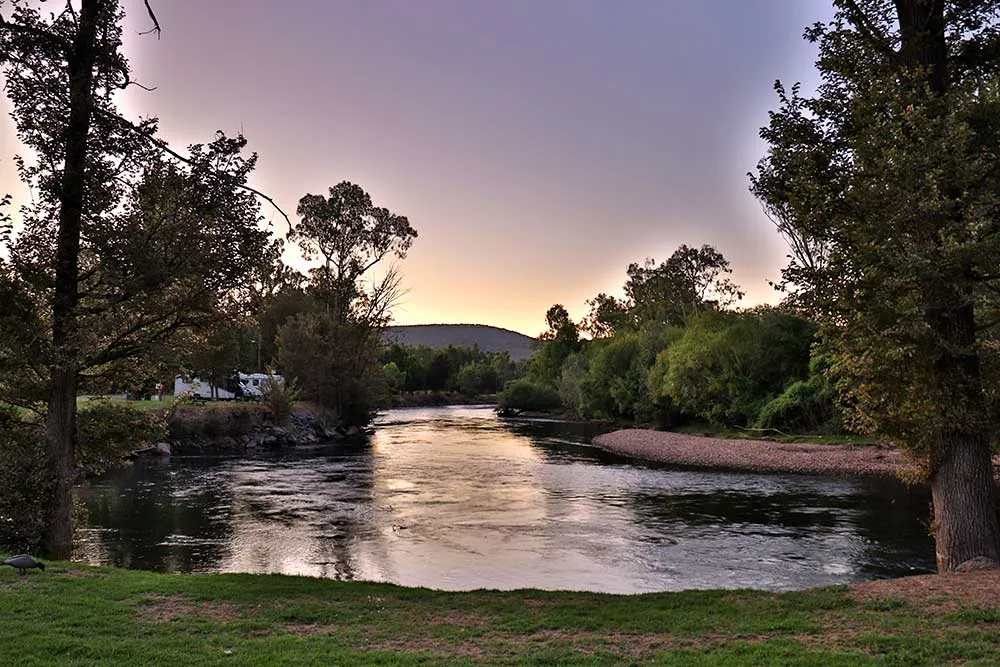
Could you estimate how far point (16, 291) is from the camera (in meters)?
11.9

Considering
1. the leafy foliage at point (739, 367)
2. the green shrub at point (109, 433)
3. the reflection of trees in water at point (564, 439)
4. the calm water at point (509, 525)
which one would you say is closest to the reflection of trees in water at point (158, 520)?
the calm water at point (509, 525)

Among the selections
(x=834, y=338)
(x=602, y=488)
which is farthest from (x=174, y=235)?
Result: (x=602, y=488)

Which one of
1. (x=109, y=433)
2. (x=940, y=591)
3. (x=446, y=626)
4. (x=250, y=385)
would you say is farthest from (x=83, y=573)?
(x=250, y=385)

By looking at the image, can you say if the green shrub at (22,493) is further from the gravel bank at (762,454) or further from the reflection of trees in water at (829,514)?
the gravel bank at (762,454)

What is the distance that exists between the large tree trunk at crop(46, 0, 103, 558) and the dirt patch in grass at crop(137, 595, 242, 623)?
4.89 m

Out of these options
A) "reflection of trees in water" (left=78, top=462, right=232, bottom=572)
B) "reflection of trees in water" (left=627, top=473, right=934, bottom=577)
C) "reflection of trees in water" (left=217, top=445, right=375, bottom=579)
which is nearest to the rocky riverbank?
"reflection of trees in water" (left=217, top=445, right=375, bottom=579)

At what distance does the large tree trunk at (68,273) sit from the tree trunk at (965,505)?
14814 mm

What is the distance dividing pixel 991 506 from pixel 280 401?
43701 mm

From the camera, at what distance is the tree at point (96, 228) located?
1194 centimetres

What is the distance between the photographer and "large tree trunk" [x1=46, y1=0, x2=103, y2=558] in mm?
12148

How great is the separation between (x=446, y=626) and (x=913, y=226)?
889cm

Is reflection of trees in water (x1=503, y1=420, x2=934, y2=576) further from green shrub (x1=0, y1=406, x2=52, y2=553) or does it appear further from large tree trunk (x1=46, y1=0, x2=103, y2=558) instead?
green shrub (x1=0, y1=406, x2=52, y2=553)

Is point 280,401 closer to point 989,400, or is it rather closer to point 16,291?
point 16,291

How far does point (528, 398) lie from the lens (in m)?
88.7
